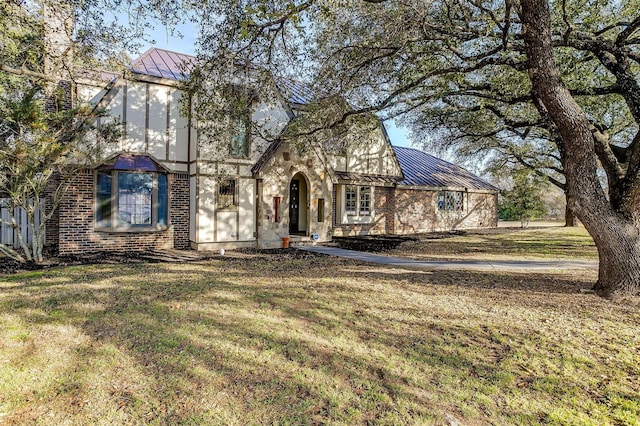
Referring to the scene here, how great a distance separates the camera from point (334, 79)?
8812 mm

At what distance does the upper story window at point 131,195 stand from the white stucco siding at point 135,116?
0.42 meters

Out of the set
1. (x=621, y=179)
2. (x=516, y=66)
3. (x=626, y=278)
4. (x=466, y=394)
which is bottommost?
(x=466, y=394)

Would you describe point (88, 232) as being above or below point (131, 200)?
below

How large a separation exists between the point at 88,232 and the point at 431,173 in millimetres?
20166

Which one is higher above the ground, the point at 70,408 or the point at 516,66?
the point at 516,66

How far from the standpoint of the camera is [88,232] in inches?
462

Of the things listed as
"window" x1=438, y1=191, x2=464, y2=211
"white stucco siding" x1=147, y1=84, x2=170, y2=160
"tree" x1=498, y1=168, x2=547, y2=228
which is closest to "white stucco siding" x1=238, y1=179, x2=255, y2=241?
"white stucco siding" x1=147, y1=84, x2=170, y2=160

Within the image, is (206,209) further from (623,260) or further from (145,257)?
(623,260)

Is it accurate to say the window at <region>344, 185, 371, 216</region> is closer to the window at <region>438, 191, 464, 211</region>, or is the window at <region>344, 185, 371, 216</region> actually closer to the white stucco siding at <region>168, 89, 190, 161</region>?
the window at <region>438, 191, 464, 211</region>

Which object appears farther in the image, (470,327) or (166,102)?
(166,102)

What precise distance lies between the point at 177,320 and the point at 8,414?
7.51 feet

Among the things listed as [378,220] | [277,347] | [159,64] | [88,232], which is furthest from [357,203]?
[277,347]

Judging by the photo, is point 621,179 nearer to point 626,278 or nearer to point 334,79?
point 626,278

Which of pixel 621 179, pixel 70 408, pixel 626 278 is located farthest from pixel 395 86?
pixel 70 408
